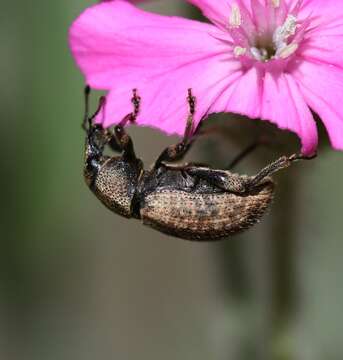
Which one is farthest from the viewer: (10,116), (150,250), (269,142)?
(150,250)

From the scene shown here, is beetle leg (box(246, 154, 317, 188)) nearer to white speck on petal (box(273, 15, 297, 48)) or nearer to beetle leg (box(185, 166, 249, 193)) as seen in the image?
beetle leg (box(185, 166, 249, 193))

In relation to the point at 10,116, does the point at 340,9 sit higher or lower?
higher

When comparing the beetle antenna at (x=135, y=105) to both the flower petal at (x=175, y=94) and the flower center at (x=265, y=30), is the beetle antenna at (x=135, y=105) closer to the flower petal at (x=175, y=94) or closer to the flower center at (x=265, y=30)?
the flower petal at (x=175, y=94)

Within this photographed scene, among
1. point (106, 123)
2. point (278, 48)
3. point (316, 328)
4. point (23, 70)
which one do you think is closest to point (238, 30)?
point (278, 48)

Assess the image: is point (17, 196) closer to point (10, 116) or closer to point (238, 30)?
point (10, 116)

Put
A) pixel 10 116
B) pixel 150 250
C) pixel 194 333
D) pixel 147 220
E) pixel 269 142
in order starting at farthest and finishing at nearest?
pixel 150 250, pixel 194 333, pixel 10 116, pixel 269 142, pixel 147 220

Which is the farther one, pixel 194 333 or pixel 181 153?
pixel 194 333

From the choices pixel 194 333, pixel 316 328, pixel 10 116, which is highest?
pixel 10 116

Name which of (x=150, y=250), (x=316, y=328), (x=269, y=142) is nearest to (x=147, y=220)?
(x=269, y=142)
